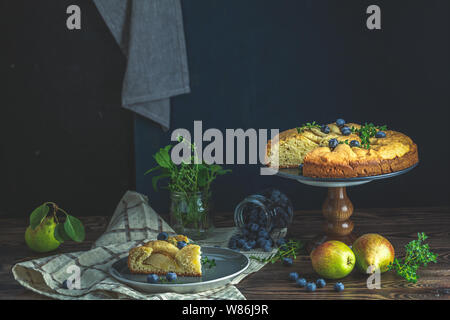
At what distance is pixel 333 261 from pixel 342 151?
0.31 m

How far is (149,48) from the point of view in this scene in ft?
6.44

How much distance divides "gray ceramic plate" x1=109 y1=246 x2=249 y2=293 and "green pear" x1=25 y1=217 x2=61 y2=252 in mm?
306

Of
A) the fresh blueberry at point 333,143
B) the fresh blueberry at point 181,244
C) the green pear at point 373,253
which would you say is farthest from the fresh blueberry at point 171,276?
the fresh blueberry at point 333,143

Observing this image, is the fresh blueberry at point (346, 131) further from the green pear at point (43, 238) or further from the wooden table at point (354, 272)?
the green pear at point (43, 238)

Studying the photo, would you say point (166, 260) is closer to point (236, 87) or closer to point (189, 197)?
point (189, 197)

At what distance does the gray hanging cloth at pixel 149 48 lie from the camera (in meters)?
1.94

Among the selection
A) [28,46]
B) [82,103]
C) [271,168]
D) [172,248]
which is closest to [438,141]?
[271,168]

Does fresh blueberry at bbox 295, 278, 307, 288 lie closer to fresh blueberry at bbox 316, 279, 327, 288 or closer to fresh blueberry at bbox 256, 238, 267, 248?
fresh blueberry at bbox 316, 279, 327, 288

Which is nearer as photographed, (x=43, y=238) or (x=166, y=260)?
(x=166, y=260)

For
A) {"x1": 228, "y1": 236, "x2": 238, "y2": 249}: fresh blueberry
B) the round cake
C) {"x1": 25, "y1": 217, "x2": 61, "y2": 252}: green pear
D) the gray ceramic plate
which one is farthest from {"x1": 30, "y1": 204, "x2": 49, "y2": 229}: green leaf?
the round cake

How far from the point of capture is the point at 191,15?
2.04m

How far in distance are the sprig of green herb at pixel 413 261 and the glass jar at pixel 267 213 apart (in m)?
0.40

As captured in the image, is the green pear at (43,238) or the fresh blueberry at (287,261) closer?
the fresh blueberry at (287,261)

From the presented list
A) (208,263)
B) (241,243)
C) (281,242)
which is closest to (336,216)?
(281,242)
